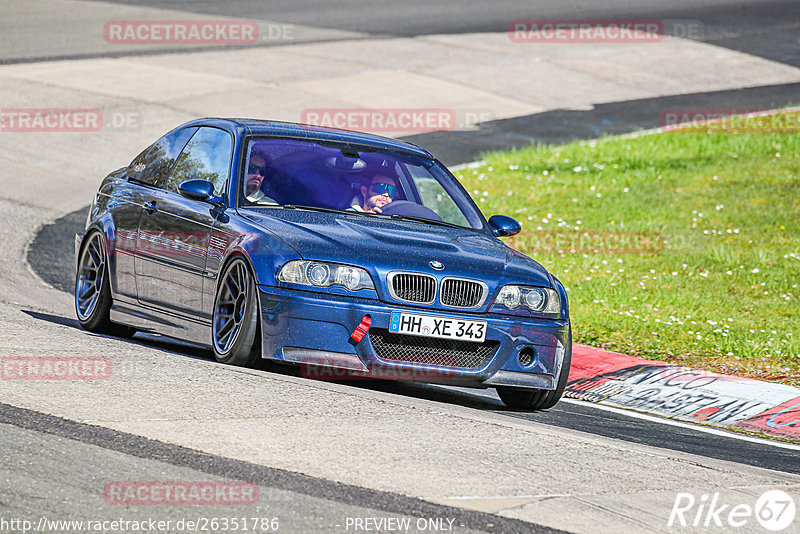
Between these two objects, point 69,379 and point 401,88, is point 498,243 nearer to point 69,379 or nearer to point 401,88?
point 69,379

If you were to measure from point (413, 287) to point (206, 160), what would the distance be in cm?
209

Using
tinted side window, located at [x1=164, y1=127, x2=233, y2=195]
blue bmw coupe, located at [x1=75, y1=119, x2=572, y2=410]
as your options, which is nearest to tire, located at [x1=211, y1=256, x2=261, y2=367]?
blue bmw coupe, located at [x1=75, y1=119, x2=572, y2=410]

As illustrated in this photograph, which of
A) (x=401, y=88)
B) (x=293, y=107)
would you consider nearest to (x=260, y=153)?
(x=293, y=107)

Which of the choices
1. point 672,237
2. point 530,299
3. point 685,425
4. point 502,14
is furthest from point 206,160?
point 502,14

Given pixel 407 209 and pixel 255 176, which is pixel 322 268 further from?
pixel 407 209

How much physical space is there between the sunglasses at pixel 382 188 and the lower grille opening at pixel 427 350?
1489 millimetres

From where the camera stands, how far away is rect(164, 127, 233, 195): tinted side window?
8320 mm

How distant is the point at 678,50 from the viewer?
97.7 feet

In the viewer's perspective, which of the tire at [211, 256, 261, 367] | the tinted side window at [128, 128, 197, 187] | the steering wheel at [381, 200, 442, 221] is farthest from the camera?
the tinted side window at [128, 128, 197, 187]

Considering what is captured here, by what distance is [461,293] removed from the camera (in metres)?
7.33

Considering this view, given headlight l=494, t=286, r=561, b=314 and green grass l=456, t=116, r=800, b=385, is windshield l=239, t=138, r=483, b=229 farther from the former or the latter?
green grass l=456, t=116, r=800, b=385

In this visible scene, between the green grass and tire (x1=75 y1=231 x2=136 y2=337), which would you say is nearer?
tire (x1=75 y1=231 x2=136 y2=337)

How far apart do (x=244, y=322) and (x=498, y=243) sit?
73.8 inches

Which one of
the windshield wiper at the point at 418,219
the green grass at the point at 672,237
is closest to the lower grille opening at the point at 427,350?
the windshield wiper at the point at 418,219
